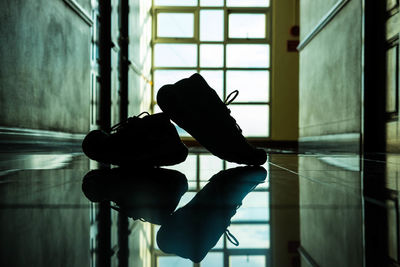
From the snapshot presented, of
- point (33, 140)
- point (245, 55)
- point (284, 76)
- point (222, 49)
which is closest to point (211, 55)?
point (222, 49)

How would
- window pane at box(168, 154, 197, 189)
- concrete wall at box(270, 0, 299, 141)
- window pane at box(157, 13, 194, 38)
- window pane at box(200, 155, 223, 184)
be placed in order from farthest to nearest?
window pane at box(157, 13, 194, 38) → concrete wall at box(270, 0, 299, 141) → window pane at box(200, 155, 223, 184) → window pane at box(168, 154, 197, 189)

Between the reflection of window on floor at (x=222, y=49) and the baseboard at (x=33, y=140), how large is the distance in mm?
5355

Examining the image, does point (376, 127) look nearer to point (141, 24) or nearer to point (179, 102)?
point (179, 102)

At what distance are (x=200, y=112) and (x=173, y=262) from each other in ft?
2.84

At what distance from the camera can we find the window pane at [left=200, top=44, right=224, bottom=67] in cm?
843

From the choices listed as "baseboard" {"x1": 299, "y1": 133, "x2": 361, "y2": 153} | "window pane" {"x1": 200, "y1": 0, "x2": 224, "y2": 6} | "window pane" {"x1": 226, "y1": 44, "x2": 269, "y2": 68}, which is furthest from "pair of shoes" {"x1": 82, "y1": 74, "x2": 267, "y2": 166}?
"window pane" {"x1": 200, "y1": 0, "x2": 224, "y2": 6}

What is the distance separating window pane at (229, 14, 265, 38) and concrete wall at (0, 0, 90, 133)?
516 cm

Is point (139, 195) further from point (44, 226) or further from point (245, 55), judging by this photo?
point (245, 55)

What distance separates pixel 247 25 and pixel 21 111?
6.86m

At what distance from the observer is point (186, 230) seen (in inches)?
16.3

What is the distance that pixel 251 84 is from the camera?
8.46 metres

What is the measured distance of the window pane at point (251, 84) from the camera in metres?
8.41

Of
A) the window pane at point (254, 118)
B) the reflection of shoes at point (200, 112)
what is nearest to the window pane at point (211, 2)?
the window pane at point (254, 118)

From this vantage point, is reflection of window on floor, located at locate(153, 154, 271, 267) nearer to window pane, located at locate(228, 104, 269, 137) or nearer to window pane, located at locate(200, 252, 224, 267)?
window pane, located at locate(200, 252, 224, 267)
